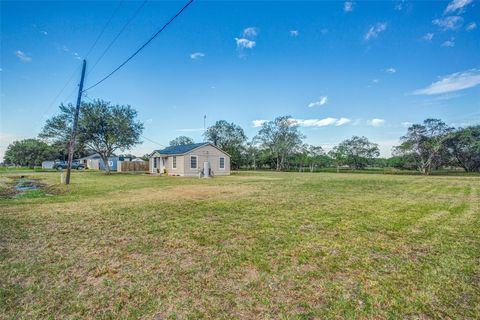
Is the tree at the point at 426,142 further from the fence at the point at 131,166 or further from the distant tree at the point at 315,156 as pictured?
the fence at the point at 131,166

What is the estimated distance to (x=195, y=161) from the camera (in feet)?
73.5

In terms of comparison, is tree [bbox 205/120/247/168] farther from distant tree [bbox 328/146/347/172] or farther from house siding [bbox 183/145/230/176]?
distant tree [bbox 328/146/347/172]

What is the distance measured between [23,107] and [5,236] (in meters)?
18.2

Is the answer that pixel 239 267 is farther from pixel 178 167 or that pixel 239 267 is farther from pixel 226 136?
pixel 226 136

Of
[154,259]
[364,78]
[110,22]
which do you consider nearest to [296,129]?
[364,78]

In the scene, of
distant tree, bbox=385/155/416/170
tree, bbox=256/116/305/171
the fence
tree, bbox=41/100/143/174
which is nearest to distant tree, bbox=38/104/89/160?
tree, bbox=41/100/143/174

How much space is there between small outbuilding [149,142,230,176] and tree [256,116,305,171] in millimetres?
21824

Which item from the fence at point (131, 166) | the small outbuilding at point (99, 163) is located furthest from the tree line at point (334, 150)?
the small outbuilding at point (99, 163)

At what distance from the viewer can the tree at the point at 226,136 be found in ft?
136

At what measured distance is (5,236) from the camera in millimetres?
4039

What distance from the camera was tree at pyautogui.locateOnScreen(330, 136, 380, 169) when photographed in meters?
45.8

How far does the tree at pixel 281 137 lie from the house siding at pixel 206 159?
21.8 m

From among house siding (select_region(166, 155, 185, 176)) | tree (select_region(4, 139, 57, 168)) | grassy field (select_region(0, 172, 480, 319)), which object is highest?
tree (select_region(4, 139, 57, 168))

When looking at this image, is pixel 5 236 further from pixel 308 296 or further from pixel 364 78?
pixel 364 78
